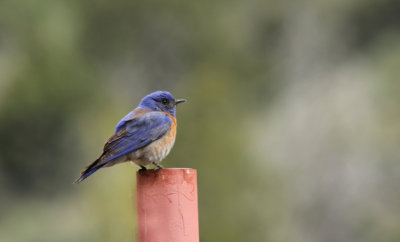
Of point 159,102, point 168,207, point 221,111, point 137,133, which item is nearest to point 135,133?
point 137,133

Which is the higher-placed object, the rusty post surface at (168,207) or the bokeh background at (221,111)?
the bokeh background at (221,111)

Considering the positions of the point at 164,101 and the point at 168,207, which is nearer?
the point at 168,207

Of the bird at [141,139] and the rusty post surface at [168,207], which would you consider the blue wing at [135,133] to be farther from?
the rusty post surface at [168,207]

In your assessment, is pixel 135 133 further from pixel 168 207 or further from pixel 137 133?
pixel 168 207

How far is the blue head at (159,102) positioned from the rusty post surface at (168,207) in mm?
2782

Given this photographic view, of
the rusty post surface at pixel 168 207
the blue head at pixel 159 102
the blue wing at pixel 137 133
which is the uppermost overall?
the blue head at pixel 159 102

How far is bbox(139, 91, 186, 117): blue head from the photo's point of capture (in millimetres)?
7879

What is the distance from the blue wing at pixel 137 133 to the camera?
6801mm

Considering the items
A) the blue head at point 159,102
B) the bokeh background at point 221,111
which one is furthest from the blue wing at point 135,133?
the bokeh background at point 221,111

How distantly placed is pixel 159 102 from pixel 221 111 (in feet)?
33.5

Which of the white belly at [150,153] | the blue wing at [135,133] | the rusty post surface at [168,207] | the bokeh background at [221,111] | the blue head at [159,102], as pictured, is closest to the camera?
the rusty post surface at [168,207]

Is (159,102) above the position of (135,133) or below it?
above

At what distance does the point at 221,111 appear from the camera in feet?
59.4

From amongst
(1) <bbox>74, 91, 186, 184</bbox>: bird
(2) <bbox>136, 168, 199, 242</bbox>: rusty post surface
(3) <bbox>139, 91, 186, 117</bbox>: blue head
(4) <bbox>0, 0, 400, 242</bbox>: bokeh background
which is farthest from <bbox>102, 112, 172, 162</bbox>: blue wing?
(2) <bbox>136, 168, 199, 242</bbox>: rusty post surface
